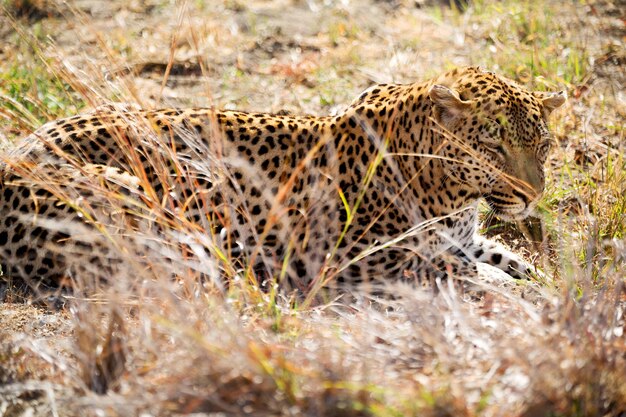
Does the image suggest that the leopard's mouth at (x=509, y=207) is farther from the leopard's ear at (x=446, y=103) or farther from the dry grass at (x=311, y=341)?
the leopard's ear at (x=446, y=103)

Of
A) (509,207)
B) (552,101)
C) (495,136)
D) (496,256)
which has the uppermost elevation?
(552,101)

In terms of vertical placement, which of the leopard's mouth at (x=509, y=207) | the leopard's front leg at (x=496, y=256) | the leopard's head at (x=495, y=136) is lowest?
the leopard's front leg at (x=496, y=256)

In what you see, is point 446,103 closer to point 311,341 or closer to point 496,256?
point 496,256

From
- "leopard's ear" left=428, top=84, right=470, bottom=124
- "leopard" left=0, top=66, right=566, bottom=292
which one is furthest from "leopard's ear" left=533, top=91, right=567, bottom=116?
"leopard's ear" left=428, top=84, right=470, bottom=124

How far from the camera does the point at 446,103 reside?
6.14 metres

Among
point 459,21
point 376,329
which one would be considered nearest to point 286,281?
point 376,329

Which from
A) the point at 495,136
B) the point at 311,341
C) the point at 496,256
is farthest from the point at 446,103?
the point at 311,341

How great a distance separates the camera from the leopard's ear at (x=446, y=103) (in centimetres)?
606

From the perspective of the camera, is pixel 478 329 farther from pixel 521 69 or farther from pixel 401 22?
pixel 401 22

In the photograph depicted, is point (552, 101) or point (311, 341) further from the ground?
point (552, 101)

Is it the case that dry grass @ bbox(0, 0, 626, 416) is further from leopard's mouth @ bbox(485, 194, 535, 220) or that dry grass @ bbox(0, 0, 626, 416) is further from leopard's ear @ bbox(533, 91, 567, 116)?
leopard's ear @ bbox(533, 91, 567, 116)

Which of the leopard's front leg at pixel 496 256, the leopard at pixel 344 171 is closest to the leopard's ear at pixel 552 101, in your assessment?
the leopard at pixel 344 171

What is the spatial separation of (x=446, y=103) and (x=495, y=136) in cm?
38

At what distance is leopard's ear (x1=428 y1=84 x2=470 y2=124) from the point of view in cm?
606
